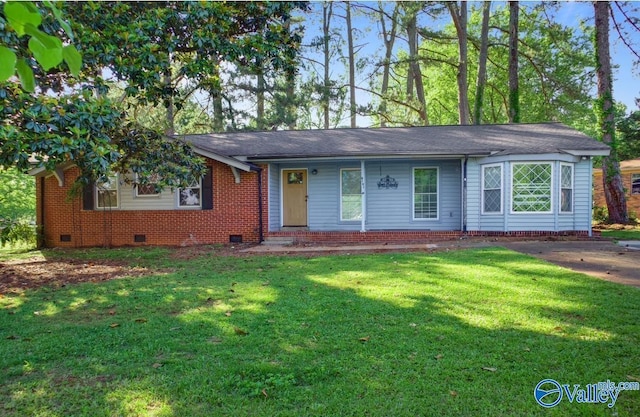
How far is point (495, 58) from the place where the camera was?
26.2m

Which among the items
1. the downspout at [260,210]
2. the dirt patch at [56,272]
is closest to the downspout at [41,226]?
the dirt patch at [56,272]

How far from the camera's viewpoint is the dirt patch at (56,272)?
6891mm

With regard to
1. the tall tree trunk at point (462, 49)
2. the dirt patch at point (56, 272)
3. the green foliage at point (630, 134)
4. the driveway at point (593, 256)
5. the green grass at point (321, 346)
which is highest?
the tall tree trunk at point (462, 49)

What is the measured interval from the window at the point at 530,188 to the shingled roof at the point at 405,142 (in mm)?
495

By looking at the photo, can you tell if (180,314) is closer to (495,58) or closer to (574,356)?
(574,356)

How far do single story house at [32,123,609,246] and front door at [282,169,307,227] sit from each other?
0.11 feet

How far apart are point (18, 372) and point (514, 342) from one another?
4.10m

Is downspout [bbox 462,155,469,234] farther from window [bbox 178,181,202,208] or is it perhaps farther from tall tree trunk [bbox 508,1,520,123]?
window [bbox 178,181,202,208]

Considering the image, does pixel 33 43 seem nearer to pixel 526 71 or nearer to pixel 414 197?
pixel 414 197

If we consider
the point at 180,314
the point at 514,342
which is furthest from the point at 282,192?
the point at 514,342

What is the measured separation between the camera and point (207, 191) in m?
12.4

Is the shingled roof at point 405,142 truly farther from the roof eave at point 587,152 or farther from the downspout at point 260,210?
the downspout at point 260,210

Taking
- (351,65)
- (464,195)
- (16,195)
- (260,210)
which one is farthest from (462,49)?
(16,195)

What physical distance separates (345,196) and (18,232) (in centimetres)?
1025
